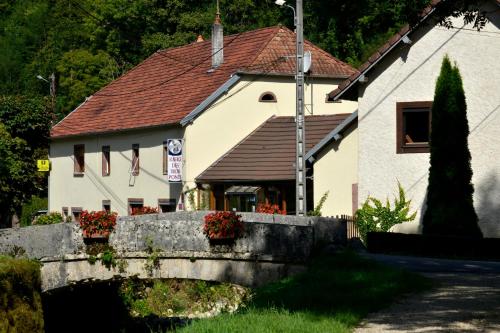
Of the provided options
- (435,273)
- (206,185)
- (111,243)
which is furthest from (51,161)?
(435,273)

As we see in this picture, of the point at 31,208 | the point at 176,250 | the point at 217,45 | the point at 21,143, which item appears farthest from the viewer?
the point at 31,208

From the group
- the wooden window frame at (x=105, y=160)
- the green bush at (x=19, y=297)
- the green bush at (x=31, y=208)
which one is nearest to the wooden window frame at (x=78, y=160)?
the wooden window frame at (x=105, y=160)

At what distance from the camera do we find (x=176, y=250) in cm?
2142

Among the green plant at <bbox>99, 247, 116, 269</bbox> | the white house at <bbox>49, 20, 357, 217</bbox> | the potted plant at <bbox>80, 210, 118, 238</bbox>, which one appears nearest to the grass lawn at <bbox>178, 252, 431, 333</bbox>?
the green plant at <bbox>99, 247, 116, 269</bbox>

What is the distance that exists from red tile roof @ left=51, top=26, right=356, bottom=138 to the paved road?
23.6 m

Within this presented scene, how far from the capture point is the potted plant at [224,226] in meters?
20.6

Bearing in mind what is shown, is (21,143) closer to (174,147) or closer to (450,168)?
(174,147)

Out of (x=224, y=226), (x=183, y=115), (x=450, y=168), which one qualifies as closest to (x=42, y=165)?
(x=183, y=115)

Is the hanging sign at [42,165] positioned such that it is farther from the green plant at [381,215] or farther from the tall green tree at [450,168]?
the tall green tree at [450,168]

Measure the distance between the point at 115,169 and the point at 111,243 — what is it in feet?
81.4

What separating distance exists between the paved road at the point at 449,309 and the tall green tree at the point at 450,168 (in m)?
9.82

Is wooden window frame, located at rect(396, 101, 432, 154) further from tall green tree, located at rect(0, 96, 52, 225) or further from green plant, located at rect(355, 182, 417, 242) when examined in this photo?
tall green tree, located at rect(0, 96, 52, 225)

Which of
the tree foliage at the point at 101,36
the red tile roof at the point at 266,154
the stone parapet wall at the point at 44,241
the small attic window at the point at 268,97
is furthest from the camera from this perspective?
the tree foliage at the point at 101,36

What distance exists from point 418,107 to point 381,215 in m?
3.14
